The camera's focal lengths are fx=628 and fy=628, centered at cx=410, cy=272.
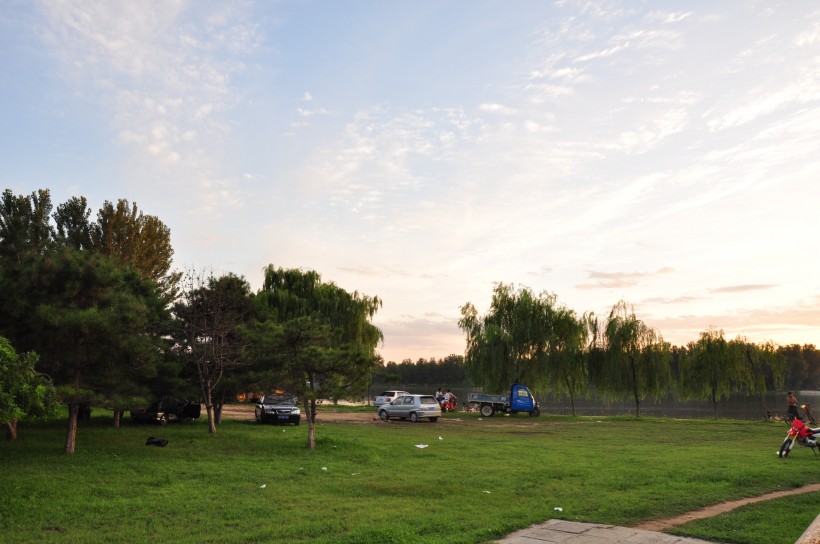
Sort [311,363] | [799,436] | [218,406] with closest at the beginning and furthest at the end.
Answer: [799,436]
[311,363]
[218,406]

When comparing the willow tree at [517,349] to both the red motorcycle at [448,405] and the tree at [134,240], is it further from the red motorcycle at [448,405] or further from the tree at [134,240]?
the tree at [134,240]

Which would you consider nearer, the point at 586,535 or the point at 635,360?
the point at 586,535

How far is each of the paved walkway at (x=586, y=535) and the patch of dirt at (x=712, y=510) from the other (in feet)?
1.63

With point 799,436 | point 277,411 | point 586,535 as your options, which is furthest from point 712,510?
point 277,411

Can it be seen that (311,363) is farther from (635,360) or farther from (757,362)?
(757,362)

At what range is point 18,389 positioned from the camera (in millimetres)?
9523

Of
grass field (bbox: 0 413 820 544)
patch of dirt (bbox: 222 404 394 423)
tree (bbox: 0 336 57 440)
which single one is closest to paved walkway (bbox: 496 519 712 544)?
grass field (bbox: 0 413 820 544)

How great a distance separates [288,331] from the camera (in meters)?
17.8

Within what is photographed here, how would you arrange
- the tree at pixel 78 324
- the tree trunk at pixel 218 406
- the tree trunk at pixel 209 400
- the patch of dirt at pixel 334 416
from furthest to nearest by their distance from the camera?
the patch of dirt at pixel 334 416
the tree trunk at pixel 218 406
the tree trunk at pixel 209 400
the tree at pixel 78 324

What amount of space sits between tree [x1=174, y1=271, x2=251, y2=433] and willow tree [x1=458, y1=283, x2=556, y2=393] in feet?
58.1

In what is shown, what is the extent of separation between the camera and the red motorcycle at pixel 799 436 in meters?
15.9

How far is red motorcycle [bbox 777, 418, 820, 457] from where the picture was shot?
1594 centimetres

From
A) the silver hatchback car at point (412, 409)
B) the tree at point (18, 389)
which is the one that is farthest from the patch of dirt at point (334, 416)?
the tree at point (18, 389)

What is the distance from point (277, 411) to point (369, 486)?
16477mm
